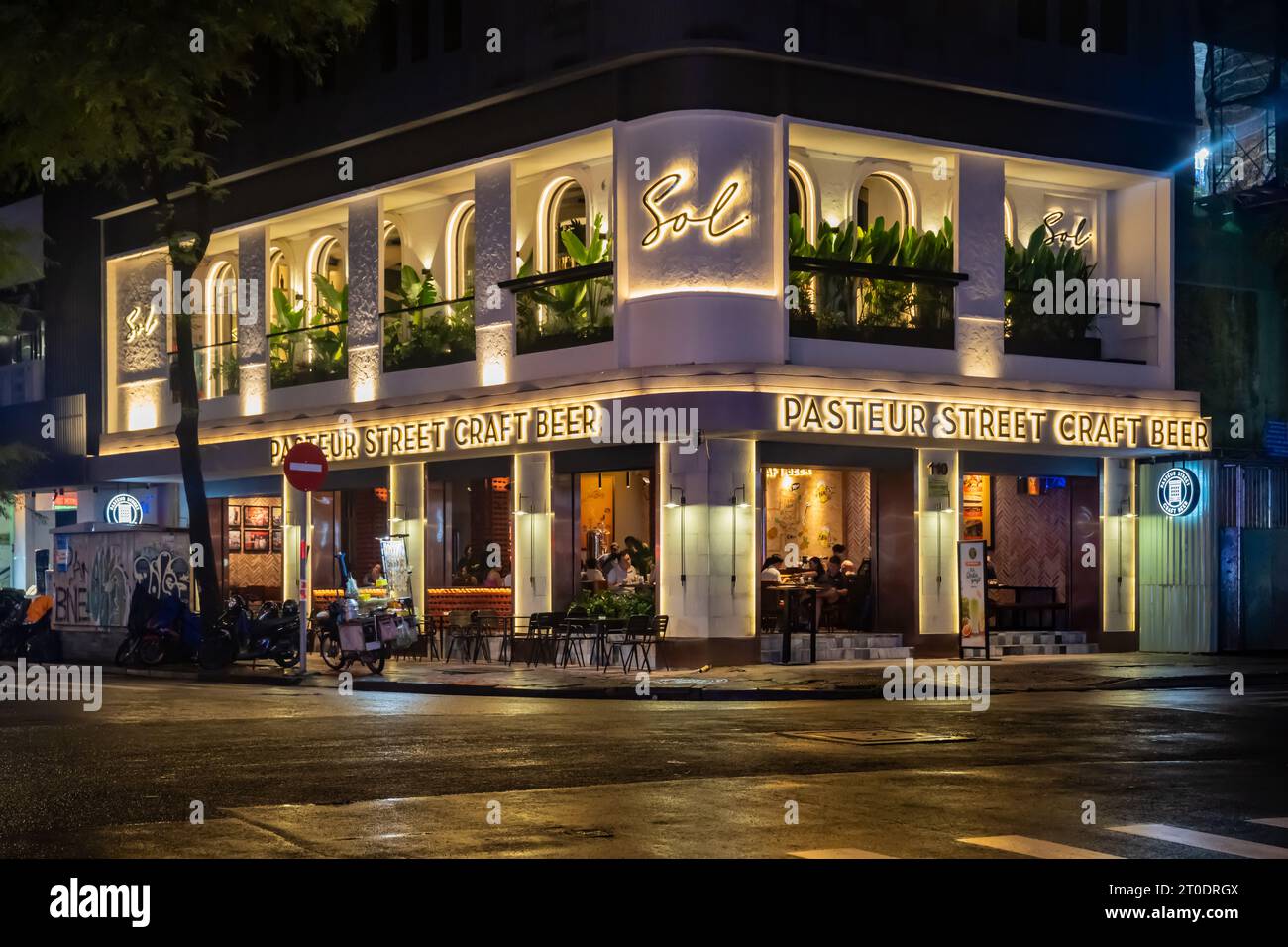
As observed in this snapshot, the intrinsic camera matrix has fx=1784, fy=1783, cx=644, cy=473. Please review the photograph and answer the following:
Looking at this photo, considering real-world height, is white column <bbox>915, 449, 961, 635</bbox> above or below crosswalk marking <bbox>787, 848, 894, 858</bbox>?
above

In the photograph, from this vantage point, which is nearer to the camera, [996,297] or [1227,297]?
[996,297]

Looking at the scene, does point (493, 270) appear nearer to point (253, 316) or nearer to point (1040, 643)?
point (253, 316)

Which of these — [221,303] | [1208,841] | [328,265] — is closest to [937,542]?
[328,265]

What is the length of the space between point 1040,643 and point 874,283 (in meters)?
6.91

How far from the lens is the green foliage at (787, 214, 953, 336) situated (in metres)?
27.3

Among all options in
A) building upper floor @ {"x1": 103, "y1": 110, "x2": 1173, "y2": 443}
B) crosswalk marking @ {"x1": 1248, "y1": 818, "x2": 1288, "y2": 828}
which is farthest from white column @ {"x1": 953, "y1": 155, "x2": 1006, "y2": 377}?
crosswalk marking @ {"x1": 1248, "y1": 818, "x2": 1288, "y2": 828}

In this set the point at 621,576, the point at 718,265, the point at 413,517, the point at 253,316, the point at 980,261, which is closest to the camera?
the point at 718,265

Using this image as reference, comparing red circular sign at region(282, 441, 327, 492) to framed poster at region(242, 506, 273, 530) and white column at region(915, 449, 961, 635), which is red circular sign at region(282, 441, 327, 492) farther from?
framed poster at region(242, 506, 273, 530)

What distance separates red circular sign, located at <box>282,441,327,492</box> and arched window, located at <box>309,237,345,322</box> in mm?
9331

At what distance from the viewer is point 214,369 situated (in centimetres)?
3728
